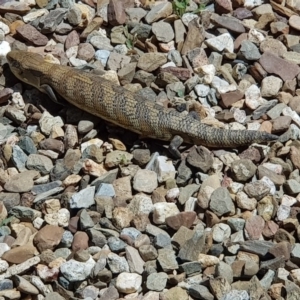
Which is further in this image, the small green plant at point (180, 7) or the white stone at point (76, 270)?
the small green plant at point (180, 7)

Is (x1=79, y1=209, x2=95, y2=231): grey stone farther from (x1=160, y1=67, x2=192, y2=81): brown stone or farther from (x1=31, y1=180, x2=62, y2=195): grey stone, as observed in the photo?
(x1=160, y1=67, x2=192, y2=81): brown stone

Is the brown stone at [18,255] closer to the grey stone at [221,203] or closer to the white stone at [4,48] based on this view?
the grey stone at [221,203]

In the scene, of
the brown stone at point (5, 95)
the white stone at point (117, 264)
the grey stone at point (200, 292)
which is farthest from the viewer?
the brown stone at point (5, 95)

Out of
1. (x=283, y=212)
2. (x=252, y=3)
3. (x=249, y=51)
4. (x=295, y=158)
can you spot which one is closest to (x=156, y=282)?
(x=283, y=212)

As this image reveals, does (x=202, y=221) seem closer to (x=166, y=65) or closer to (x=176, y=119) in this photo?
(x=176, y=119)

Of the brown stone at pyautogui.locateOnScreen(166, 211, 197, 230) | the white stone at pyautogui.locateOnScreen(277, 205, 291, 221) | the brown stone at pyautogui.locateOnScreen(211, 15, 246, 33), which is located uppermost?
the brown stone at pyautogui.locateOnScreen(211, 15, 246, 33)

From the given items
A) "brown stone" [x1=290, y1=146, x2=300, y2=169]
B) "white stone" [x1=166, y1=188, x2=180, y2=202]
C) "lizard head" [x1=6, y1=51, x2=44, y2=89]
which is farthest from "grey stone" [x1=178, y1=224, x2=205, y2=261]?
"lizard head" [x1=6, y1=51, x2=44, y2=89]

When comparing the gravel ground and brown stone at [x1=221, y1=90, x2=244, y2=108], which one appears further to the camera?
brown stone at [x1=221, y1=90, x2=244, y2=108]

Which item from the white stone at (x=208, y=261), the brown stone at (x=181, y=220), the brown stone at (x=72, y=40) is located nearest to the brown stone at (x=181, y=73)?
the brown stone at (x=72, y=40)
